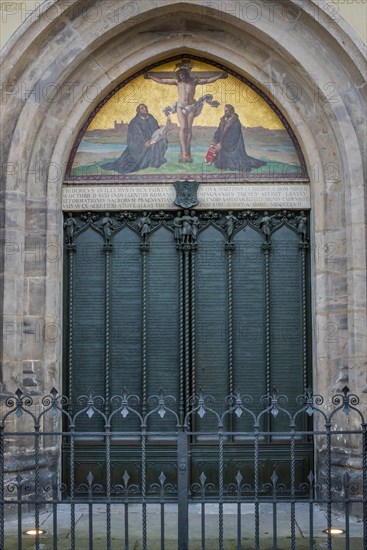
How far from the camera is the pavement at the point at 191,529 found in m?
7.11

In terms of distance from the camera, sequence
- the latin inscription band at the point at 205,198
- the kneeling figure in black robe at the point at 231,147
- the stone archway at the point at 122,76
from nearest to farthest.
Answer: the stone archway at the point at 122,76, the latin inscription band at the point at 205,198, the kneeling figure in black robe at the point at 231,147

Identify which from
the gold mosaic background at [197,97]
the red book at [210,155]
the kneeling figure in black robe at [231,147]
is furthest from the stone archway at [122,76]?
the red book at [210,155]

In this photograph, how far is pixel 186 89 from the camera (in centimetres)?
952

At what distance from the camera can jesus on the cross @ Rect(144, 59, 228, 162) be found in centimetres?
947

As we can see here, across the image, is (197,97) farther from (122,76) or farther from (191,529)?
(191,529)

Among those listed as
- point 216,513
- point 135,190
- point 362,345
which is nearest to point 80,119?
point 135,190

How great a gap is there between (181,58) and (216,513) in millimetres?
5200

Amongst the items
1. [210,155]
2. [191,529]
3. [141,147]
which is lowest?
[191,529]

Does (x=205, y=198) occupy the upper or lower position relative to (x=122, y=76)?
lower

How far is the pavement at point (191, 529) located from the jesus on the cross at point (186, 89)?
4.04 metres

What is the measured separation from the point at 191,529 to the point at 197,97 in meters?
4.90

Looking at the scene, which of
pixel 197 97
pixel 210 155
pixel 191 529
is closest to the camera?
pixel 191 529

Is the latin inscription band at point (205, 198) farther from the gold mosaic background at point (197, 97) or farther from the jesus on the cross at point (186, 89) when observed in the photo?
the gold mosaic background at point (197, 97)

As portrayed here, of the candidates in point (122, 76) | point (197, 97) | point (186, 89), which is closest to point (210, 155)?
point (197, 97)
